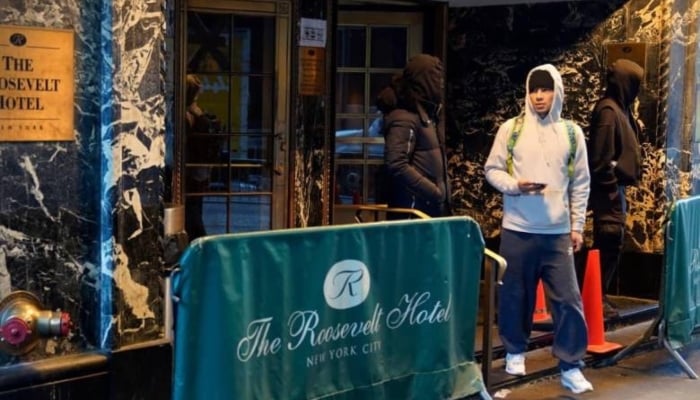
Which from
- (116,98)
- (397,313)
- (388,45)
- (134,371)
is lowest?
(134,371)

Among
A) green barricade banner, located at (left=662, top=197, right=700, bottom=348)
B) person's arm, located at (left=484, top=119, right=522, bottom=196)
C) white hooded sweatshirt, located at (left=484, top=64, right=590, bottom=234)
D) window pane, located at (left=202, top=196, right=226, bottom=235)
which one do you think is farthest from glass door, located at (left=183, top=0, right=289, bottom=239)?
green barricade banner, located at (left=662, top=197, right=700, bottom=348)

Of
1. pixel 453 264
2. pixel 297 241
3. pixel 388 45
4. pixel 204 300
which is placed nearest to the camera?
pixel 204 300

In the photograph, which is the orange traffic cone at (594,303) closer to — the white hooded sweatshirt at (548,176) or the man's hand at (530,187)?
the white hooded sweatshirt at (548,176)

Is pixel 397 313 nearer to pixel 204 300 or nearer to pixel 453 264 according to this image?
pixel 453 264

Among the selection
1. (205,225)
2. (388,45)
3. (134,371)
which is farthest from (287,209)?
(134,371)

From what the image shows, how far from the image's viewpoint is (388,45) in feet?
22.9

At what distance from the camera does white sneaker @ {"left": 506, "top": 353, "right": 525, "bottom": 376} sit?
206 inches

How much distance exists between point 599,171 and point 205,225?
8.17ft

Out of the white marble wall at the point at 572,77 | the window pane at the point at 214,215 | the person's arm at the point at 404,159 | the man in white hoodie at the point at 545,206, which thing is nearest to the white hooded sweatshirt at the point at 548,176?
the man in white hoodie at the point at 545,206

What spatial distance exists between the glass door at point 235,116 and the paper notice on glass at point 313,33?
4.3 inches

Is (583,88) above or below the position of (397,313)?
above

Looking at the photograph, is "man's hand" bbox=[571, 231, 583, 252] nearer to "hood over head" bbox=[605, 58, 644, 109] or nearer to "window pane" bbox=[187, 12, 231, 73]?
"hood over head" bbox=[605, 58, 644, 109]

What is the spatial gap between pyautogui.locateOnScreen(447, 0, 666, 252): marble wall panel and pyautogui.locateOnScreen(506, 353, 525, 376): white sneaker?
222 cm

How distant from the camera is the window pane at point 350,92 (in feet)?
22.6
